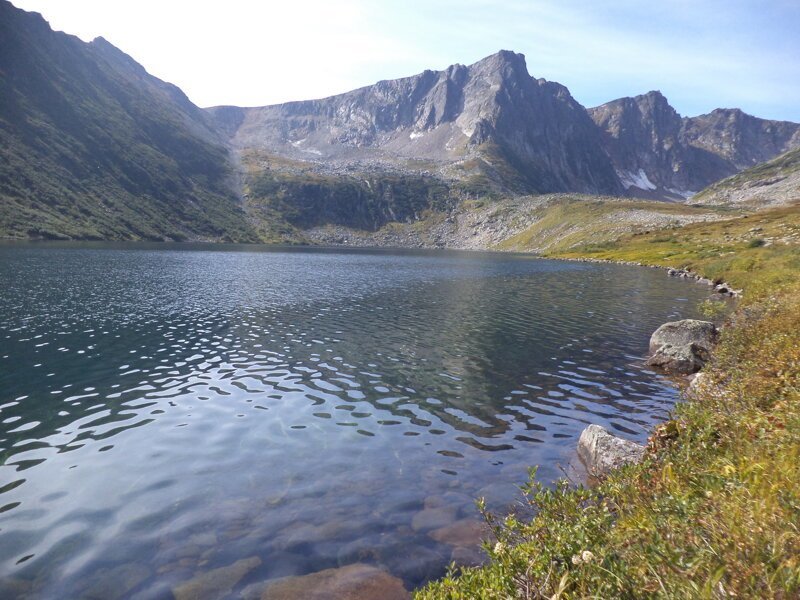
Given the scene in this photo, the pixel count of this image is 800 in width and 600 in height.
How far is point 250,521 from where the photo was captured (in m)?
13.8

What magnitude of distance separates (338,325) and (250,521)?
3041 centimetres

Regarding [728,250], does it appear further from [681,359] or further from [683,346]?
[681,359]

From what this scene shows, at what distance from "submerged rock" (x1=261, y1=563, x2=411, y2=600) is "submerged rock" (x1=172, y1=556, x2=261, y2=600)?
880 millimetres

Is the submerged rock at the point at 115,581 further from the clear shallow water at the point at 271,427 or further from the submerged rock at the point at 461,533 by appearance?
the submerged rock at the point at 461,533

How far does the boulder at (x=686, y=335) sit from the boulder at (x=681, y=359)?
52 cm

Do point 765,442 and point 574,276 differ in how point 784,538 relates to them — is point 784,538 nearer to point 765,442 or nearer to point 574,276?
point 765,442

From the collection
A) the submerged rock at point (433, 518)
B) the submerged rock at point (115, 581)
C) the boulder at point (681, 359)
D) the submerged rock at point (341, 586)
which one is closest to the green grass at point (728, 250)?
the boulder at point (681, 359)

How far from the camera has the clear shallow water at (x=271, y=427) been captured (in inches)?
498

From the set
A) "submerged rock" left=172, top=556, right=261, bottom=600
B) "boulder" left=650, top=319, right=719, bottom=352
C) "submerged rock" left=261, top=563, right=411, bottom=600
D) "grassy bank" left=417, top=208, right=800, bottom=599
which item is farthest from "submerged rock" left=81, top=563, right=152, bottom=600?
"boulder" left=650, top=319, right=719, bottom=352

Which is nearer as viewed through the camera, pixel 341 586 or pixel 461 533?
pixel 341 586

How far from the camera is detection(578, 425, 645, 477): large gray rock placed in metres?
15.4

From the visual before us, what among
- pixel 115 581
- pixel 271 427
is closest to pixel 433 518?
pixel 115 581

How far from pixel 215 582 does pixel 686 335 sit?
32.3 meters

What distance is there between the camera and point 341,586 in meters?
11.3
